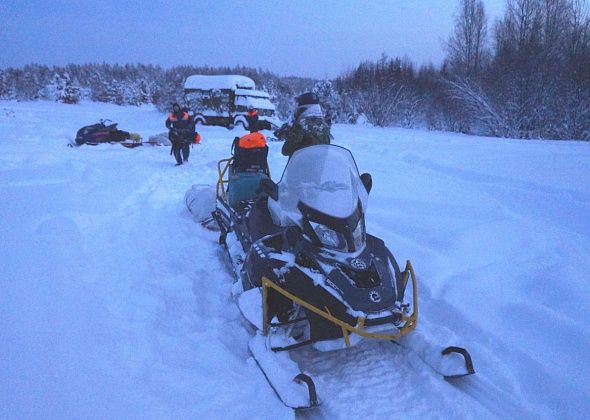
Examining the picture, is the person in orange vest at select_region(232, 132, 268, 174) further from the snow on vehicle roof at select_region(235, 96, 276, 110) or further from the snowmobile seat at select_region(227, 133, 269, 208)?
the snow on vehicle roof at select_region(235, 96, 276, 110)

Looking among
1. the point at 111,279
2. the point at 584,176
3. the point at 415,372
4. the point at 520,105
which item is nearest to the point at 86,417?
the point at 111,279

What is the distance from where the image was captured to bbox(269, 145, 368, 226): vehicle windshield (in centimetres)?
267

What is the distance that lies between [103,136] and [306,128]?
976 centimetres

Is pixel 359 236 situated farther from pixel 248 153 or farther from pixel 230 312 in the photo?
pixel 248 153

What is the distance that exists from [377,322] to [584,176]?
17.1ft

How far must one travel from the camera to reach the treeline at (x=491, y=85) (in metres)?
13.1

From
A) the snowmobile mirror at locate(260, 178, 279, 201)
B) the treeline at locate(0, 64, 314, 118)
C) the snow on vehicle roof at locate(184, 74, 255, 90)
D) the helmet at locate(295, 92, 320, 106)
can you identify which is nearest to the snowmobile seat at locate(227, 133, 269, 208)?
the helmet at locate(295, 92, 320, 106)

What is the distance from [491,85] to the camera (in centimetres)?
1493

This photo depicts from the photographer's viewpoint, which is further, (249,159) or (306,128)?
(249,159)

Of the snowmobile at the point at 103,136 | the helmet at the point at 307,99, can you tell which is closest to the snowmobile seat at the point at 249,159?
the helmet at the point at 307,99

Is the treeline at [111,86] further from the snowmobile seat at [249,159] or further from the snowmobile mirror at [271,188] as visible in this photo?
the snowmobile mirror at [271,188]

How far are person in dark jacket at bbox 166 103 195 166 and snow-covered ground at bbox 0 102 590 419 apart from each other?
3.70 meters

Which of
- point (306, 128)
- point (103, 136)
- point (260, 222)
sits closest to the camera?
point (260, 222)

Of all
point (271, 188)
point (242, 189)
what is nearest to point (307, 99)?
point (242, 189)
